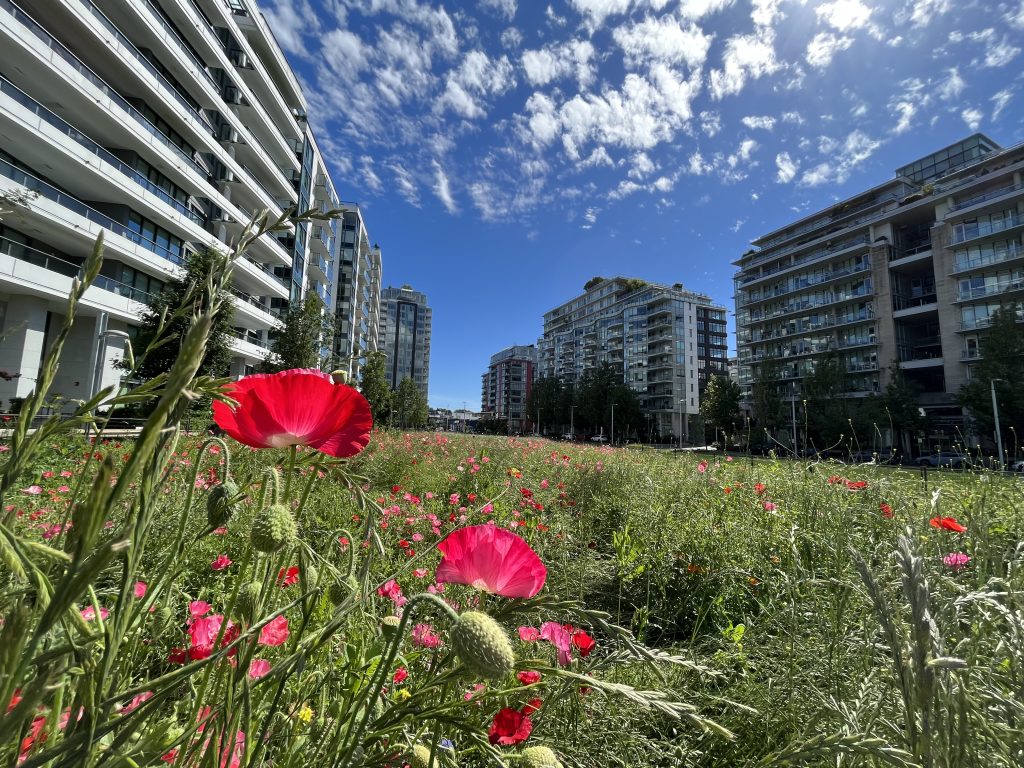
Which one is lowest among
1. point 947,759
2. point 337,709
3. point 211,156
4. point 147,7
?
point 337,709

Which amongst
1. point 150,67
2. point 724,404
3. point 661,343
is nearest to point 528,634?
point 150,67

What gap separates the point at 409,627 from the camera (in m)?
1.00

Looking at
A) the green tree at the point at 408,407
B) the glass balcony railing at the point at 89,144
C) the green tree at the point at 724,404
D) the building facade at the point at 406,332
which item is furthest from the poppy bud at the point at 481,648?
the building facade at the point at 406,332

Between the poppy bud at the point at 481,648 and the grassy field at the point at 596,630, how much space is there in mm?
79

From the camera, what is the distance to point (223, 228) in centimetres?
2234

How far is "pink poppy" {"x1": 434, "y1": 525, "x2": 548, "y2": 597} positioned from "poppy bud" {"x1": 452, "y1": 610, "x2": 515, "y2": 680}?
15cm

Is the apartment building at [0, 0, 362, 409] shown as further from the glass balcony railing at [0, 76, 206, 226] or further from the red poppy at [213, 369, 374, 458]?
the red poppy at [213, 369, 374, 458]

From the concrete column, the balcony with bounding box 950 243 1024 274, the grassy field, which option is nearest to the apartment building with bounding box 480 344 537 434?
the balcony with bounding box 950 243 1024 274

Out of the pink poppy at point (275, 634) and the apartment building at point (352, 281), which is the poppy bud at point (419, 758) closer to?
the pink poppy at point (275, 634)

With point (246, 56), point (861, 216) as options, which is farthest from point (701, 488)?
point (861, 216)

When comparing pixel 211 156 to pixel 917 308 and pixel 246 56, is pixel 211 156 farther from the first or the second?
pixel 917 308

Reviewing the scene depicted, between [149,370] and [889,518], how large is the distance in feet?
46.4

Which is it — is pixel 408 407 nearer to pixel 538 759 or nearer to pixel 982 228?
pixel 982 228

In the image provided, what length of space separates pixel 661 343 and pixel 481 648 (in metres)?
59.5
